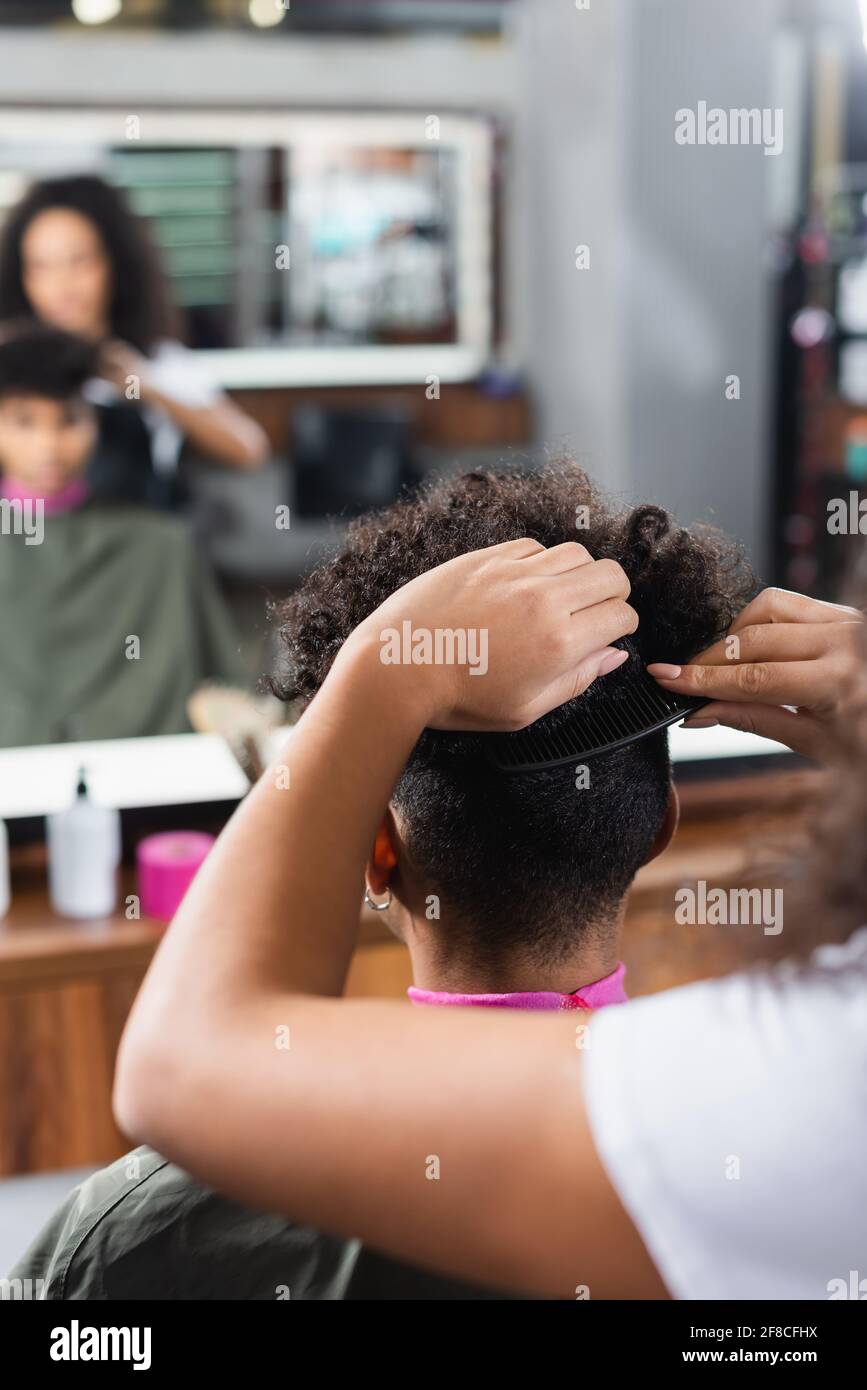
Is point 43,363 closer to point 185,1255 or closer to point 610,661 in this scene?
point 185,1255

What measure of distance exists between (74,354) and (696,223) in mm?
3341

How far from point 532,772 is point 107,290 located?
9.35ft

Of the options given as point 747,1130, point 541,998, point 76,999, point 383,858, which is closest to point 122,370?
point 76,999

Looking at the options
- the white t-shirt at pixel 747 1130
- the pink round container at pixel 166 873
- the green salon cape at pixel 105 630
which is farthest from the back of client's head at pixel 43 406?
the white t-shirt at pixel 747 1130

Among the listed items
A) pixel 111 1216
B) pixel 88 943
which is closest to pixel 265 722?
pixel 88 943

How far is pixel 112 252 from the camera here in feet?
11.3

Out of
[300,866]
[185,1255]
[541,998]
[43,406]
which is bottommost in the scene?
[185,1255]

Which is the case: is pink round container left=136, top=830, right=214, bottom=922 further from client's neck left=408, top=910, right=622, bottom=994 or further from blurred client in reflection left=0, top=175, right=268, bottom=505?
blurred client in reflection left=0, top=175, right=268, bottom=505

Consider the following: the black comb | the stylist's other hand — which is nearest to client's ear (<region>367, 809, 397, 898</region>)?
the black comb

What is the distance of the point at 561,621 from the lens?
81 centimetres

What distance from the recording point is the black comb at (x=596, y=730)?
931mm

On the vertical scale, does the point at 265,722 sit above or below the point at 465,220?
below

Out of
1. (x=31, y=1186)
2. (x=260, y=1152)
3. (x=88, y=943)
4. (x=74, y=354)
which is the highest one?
(x=74, y=354)
